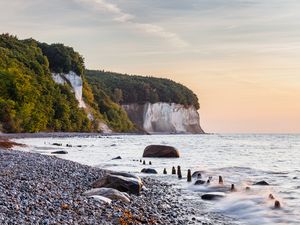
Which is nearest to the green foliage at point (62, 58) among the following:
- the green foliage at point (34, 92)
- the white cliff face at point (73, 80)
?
the green foliage at point (34, 92)

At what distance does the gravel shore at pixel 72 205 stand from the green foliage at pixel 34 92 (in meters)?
58.1

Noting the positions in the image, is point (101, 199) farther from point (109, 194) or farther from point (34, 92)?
point (34, 92)

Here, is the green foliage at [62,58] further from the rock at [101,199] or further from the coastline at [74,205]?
the rock at [101,199]

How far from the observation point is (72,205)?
11562 mm

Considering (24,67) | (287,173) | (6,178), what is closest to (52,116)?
(24,67)

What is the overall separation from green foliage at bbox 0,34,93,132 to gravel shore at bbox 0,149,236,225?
58.1 m

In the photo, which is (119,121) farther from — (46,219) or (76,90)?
(46,219)

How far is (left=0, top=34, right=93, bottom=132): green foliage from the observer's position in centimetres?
7600

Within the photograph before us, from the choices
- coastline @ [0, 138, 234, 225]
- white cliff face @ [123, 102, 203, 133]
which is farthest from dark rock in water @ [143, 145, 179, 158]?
white cliff face @ [123, 102, 203, 133]

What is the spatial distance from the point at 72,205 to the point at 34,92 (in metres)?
73.9

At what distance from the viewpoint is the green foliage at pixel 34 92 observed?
7600 cm

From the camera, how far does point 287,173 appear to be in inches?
1112

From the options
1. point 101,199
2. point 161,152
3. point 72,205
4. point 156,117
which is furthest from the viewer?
point 156,117

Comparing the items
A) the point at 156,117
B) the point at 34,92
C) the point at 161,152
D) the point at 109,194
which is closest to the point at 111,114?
the point at 156,117
